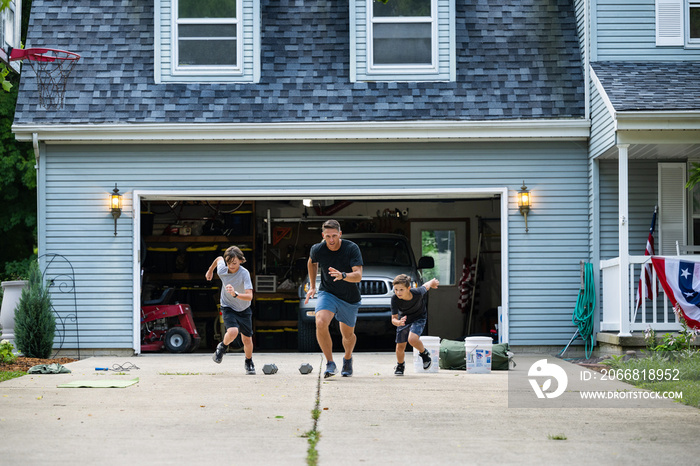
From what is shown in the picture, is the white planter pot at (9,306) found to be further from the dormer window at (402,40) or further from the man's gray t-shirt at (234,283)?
the dormer window at (402,40)

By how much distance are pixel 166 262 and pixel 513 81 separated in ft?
24.6

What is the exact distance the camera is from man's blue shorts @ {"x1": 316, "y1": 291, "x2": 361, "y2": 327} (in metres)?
9.55

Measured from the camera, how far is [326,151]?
44.8 ft

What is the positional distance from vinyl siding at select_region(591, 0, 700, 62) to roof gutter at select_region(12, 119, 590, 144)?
117 centimetres

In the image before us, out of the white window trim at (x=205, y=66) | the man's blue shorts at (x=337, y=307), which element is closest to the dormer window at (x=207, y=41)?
the white window trim at (x=205, y=66)

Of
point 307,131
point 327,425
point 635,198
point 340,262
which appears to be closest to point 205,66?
point 307,131

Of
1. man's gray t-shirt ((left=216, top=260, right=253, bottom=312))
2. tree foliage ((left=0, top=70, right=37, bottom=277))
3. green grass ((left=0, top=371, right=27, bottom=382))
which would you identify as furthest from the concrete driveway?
tree foliage ((left=0, top=70, right=37, bottom=277))

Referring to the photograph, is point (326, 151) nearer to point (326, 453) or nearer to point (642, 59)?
point (642, 59)

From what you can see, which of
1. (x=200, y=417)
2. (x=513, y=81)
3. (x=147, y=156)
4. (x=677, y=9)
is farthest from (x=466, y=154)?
(x=200, y=417)

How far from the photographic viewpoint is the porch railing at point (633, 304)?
39.4 ft

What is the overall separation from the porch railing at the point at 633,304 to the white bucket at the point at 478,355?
2.53 meters

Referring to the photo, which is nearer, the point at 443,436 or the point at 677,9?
the point at 443,436

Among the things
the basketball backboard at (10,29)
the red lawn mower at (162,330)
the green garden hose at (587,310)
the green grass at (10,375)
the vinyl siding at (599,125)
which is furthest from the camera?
the red lawn mower at (162,330)

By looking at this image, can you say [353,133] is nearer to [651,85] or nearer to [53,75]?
[651,85]
